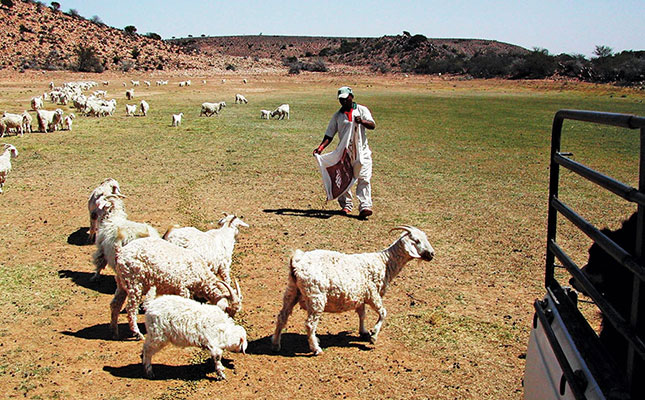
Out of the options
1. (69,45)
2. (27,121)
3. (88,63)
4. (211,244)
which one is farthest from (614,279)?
(69,45)

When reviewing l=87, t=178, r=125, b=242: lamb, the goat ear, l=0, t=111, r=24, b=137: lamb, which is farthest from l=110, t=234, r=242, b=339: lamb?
l=0, t=111, r=24, b=137: lamb

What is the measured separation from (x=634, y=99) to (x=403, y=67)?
5389 cm

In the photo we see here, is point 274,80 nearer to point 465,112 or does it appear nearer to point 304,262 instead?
point 465,112

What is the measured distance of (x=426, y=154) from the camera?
18625 mm

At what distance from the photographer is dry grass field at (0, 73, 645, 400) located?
209 inches

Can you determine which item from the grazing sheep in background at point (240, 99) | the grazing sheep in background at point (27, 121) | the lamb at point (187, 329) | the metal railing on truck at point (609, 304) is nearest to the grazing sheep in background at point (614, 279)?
the metal railing on truck at point (609, 304)

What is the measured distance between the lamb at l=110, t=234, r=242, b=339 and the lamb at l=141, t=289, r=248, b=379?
2.19 feet

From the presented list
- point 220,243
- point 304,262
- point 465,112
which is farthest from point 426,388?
point 465,112

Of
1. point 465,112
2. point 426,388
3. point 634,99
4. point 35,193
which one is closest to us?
point 426,388

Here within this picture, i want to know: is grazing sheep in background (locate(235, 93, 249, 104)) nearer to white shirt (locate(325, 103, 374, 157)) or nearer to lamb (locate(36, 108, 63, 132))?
lamb (locate(36, 108, 63, 132))

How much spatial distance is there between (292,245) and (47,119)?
1693 cm

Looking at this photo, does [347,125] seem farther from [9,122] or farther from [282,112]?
[282,112]

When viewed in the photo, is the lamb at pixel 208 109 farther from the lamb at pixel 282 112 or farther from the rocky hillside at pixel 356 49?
the rocky hillside at pixel 356 49

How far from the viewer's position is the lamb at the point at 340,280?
5500 millimetres
